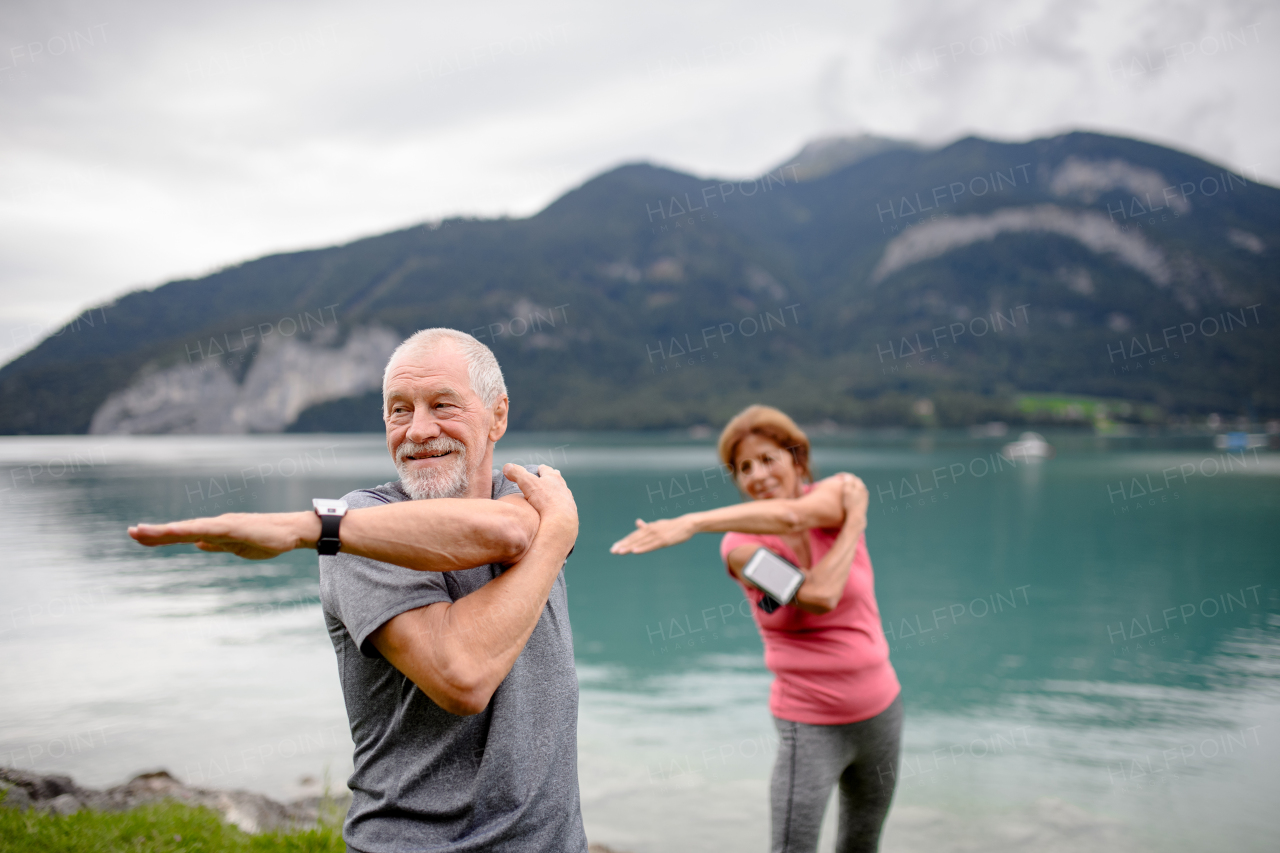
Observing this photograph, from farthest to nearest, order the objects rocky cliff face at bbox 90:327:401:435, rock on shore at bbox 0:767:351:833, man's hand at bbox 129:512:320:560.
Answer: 1. rocky cliff face at bbox 90:327:401:435
2. rock on shore at bbox 0:767:351:833
3. man's hand at bbox 129:512:320:560

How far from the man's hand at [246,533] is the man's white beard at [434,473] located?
0.50 m

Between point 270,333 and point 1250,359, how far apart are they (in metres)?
206

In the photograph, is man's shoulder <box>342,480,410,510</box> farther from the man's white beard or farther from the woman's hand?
the woman's hand

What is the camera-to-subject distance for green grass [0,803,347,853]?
4164 millimetres

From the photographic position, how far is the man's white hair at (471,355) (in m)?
1.93

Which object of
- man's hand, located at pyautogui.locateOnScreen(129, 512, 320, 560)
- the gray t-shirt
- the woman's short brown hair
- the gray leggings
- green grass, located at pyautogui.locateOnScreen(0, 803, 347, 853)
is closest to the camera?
man's hand, located at pyautogui.locateOnScreen(129, 512, 320, 560)

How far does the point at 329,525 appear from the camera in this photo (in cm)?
137

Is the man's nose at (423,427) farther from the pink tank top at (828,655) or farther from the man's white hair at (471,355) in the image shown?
the pink tank top at (828,655)

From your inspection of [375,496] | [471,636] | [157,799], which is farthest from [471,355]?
[157,799]

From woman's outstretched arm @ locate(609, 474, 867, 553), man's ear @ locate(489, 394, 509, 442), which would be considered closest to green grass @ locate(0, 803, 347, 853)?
woman's outstretched arm @ locate(609, 474, 867, 553)

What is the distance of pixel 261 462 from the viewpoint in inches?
2702

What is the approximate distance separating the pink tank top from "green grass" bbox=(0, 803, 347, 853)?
3347mm

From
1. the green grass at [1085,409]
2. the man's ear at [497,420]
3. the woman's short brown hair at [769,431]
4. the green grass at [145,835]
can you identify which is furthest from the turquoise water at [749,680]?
the green grass at [1085,409]

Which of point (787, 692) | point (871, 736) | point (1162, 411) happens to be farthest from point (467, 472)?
point (1162, 411)
